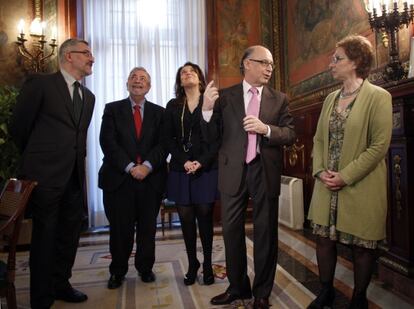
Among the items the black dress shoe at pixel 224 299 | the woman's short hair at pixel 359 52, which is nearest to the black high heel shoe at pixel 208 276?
the black dress shoe at pixel 224 299

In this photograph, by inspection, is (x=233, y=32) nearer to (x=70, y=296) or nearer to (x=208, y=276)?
(x=208, y=276)

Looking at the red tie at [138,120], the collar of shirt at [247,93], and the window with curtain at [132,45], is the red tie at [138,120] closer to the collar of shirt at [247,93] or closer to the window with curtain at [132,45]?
the collar of shirt at [247,93]

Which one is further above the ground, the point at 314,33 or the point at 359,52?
the point at 314,33

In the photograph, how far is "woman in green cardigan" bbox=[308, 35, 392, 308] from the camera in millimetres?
1988

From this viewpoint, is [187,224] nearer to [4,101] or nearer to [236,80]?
[4,101]

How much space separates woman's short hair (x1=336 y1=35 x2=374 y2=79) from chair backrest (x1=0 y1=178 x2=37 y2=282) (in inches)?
75.9

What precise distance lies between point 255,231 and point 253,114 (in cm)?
A: 74

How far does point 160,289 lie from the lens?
105 inches

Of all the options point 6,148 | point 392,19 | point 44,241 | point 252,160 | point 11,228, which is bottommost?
point 44,241

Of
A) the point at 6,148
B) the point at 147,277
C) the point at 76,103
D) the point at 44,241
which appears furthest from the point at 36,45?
the point at 147,277

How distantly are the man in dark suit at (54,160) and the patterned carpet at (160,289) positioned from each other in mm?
225

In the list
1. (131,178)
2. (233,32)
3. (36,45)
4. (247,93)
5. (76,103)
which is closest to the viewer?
(247,93)

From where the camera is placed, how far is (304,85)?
16.0ft

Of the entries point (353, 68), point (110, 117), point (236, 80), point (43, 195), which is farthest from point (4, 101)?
point (353, 68)
